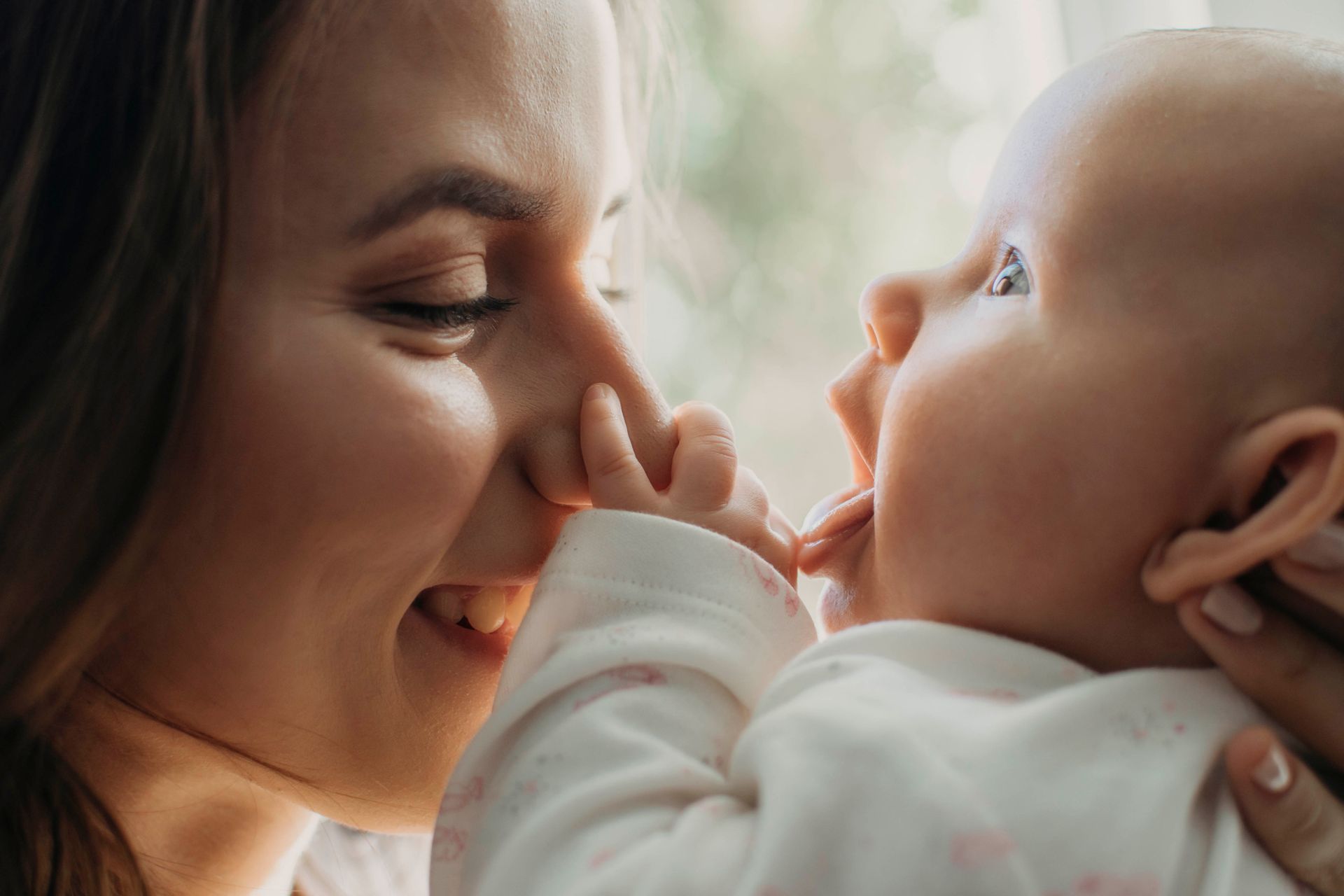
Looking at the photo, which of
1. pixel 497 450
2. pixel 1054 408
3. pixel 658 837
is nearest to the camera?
Result: pixel 658 837

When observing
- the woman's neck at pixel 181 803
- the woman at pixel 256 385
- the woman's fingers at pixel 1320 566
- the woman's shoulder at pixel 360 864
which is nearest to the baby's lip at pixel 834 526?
the woman at pixel 256 385

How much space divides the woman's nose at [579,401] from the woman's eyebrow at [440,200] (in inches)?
5.4

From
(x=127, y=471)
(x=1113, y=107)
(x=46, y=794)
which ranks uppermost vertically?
(x=1113, y=107)

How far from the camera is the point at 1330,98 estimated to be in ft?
2.63

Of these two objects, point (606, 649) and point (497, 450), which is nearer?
point (606, 649)

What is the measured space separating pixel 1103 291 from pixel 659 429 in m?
0.40

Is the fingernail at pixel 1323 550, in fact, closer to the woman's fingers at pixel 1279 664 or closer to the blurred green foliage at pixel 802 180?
the woman's fingers at pixel 1279 664

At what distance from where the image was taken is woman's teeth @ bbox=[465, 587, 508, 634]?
3.27 feet

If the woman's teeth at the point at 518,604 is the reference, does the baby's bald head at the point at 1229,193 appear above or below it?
above

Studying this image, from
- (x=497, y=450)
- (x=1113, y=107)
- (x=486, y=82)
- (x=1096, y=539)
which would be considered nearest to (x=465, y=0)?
(x=486, y=82)

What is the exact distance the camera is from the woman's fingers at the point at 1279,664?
0.73 m

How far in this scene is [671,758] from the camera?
0.77 m

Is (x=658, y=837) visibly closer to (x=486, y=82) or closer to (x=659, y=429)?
(x=659, y=429)

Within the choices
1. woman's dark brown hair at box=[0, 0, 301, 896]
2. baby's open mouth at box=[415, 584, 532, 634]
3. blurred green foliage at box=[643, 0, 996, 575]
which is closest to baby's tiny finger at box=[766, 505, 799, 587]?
baby's open mouth at box=[415, 584, 532, 634]
